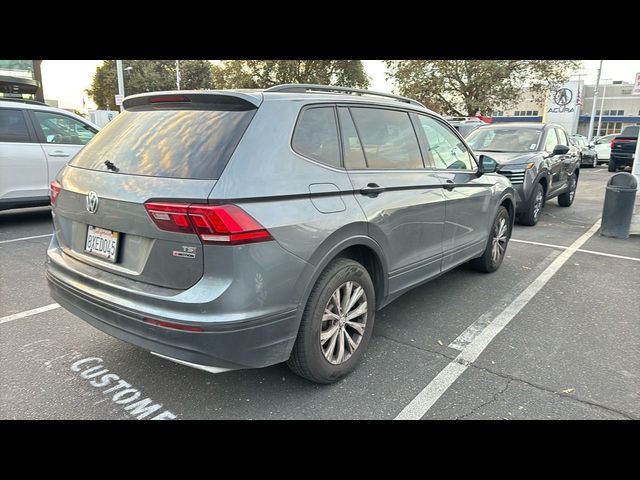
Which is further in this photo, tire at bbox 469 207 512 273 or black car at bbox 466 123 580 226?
black car at bbox 466 123 580 226

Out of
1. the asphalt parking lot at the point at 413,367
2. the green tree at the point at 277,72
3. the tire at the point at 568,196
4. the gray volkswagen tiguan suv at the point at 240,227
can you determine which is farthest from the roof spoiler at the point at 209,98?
the green tree at the point at 277,72

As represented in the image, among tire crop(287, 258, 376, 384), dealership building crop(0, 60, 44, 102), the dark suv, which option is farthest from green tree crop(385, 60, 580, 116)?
tire crop(287, 258, 376, 384)

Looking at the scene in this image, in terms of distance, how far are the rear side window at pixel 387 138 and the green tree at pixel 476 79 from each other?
79.3 ft

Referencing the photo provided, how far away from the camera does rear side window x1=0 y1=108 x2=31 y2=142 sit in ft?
22.1

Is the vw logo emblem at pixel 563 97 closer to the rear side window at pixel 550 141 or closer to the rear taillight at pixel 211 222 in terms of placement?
the rear side window at pixel 550 141

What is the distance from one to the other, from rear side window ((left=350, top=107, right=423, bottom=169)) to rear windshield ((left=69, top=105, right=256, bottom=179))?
983mm

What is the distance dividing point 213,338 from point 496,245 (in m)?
4.02

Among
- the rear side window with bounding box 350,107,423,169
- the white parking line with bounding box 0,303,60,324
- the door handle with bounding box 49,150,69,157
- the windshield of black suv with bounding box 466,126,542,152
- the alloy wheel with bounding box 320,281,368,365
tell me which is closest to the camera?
the alloy wheel with bounding box 320,281,368,365

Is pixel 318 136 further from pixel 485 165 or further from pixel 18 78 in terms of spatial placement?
pixel 18 78

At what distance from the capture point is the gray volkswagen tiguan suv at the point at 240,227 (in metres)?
2.25

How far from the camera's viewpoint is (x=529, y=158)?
25.4 ft

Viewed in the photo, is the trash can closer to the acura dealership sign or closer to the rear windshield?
the rear windshield

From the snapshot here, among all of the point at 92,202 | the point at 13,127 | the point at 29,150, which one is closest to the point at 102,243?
the point at 92,202
